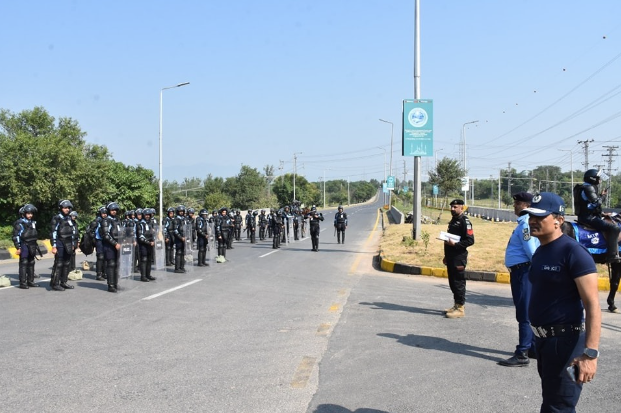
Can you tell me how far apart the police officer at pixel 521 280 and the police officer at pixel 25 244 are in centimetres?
955

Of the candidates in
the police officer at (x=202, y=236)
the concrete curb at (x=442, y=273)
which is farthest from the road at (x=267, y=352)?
the police officer at (x=202, y=236)

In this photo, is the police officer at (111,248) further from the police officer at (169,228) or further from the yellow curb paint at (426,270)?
the yellow curb paint at (426,270)

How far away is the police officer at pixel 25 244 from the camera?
11.5 metres

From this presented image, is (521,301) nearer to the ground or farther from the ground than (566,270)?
nearer to the ground

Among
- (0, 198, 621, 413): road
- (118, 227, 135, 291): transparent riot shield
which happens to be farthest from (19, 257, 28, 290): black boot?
(118, 227, 135, 291): transparent riot shield

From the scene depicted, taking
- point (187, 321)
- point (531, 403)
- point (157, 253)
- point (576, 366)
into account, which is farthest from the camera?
point (157, 253)

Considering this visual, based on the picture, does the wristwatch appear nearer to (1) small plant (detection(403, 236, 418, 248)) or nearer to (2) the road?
(2) the road

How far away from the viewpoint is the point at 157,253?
544 inches

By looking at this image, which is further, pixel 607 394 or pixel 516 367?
pixel 516 367

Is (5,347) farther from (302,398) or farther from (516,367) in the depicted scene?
(516,367)

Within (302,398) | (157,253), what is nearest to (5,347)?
(302,398)

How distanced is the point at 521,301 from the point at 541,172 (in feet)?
401

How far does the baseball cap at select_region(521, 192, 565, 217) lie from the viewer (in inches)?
139

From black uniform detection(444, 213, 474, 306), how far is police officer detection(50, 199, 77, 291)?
7.53 metres
